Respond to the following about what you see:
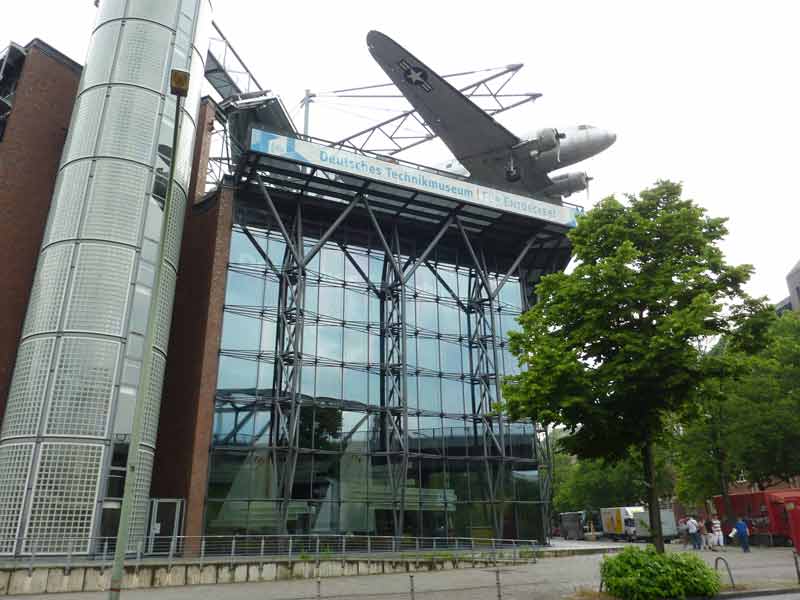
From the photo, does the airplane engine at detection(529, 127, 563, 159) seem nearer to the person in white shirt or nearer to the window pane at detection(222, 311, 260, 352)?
the window pane at detection(222, 311, 260, 352)

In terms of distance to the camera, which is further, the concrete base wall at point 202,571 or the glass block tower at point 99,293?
the glass block tower at point 99,293

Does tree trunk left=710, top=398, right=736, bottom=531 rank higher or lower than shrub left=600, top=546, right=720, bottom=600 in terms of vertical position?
higher

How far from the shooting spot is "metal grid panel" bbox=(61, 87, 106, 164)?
25109 millimetres

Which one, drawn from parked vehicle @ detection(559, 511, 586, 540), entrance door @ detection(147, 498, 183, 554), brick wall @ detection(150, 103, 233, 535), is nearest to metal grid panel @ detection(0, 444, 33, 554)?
entrance door @ detection(147, 498, 183, 554)

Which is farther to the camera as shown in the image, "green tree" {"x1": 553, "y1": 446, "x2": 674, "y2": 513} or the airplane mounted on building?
"green tree" {"x1": 553, "y1": 446, "x2": 674, "y2": 513}

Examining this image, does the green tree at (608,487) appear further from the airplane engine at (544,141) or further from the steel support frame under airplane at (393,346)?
the airplane engine at (544,141)

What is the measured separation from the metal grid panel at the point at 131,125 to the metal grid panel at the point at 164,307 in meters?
4.57

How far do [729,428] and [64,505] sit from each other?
3182 centimetres

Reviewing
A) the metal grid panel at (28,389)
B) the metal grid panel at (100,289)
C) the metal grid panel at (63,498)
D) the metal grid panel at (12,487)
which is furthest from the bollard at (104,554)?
the metal grid panel at (100,289)

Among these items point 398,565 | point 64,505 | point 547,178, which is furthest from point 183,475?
point 547,178

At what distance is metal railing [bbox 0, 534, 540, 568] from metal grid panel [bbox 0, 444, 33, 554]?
0.15 m

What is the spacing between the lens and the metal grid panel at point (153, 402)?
23.6m

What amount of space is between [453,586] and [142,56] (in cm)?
2334

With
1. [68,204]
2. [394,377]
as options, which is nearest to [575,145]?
[394,377]
